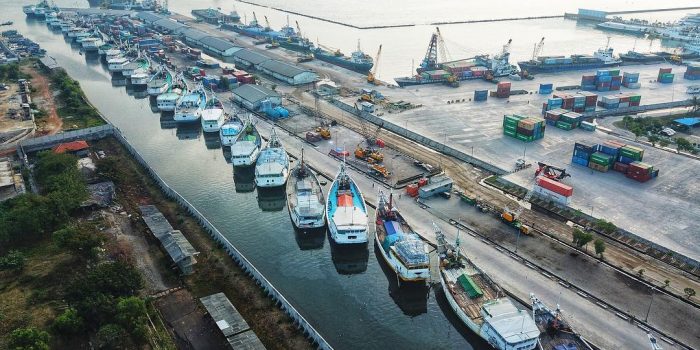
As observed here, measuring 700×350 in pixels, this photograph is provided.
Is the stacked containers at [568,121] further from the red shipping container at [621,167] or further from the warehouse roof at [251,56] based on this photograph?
the warehouse roof at [251,56]

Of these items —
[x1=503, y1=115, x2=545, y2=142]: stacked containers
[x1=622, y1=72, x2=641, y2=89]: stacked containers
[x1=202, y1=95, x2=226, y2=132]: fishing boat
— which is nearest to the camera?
[x1=503, y1=115, x2=545, y2=142]: stacked containers

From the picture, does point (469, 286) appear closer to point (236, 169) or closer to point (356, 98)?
point (236, 169)

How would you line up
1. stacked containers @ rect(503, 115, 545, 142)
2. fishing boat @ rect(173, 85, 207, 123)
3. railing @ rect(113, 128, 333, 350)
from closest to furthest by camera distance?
railing @ rect(113, 128, 333, 350)
stacked containers @ rect(503, 115, 545, 142)
fishing boat @ rect(173, 85, 207, 123)

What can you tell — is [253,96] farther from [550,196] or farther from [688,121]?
[688,121]

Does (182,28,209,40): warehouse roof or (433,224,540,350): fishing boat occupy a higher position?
(182,28,209,40): warehouse roof

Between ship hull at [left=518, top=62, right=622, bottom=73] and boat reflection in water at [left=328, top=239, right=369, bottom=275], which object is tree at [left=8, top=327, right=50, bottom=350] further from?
ship hull at [left=518, top=62, right=622, bottom=73]

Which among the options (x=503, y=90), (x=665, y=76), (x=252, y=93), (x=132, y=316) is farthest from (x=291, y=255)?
(x=665, y=76)

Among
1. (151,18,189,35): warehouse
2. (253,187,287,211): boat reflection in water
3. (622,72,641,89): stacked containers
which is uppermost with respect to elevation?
(151,18,189,35): warehouse

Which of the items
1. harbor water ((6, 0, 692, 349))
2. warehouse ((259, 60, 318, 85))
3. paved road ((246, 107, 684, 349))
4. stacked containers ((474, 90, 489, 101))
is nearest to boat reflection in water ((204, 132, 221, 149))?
harbor water ((6, 0, 692, 349))
